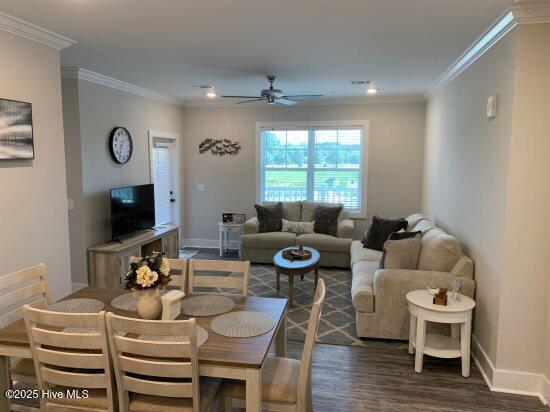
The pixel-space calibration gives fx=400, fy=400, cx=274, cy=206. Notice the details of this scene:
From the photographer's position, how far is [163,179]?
669 cm

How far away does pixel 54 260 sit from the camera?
341cm

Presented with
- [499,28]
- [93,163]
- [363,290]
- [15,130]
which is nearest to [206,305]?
[363,290]

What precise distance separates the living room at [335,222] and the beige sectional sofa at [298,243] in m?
0.02

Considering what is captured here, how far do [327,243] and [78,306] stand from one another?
4.03 metres

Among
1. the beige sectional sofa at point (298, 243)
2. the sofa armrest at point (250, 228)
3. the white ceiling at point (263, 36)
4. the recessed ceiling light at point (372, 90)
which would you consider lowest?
the beige sectional sofa at point (298, 243)

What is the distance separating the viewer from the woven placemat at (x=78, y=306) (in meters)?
2.38

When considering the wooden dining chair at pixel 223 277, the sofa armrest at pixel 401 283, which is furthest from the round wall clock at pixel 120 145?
the sofa armrest at pixel 401 283

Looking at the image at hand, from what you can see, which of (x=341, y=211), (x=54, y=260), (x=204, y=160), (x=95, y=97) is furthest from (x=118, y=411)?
(x=204, y=160)

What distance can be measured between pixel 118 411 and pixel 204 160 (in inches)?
222

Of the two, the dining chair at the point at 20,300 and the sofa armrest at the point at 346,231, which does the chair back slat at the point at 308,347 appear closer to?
the dining chair at the point at 20,300

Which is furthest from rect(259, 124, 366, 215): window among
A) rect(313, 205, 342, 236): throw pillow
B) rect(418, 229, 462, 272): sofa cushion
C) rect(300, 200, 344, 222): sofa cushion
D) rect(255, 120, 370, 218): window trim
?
rect(418, 229, 462, 272): sofa cushion

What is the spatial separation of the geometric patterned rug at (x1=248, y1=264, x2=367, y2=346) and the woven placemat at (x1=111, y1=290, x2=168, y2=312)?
64.9 inches

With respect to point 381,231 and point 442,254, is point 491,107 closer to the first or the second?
point 442,254

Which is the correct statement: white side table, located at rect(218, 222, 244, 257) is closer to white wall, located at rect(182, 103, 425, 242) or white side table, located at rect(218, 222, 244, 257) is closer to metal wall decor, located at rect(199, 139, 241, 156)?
white wall, located at rect(182, 103, 425, 242)
